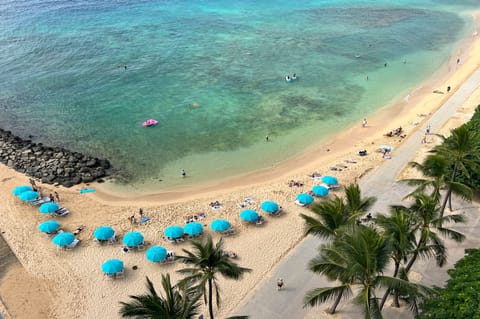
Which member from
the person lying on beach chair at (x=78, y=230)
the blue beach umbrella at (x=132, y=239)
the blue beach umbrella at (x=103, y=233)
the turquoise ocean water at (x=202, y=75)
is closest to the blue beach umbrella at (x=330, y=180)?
the turquoise ocean water at (x=202, y=75)

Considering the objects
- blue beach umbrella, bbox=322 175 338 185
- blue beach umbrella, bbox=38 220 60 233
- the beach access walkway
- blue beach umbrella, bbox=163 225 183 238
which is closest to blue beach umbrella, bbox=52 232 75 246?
blue beach umbrella, bbox=38 220 60 233

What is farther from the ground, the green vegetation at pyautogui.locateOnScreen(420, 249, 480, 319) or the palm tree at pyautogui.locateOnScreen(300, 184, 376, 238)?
the palm tree at pyautogui.locateOnScreen(300, 184, 376, 238)

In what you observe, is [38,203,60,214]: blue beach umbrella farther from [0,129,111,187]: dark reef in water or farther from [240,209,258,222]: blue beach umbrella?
[240,209,258,222]: blue beach umbrella

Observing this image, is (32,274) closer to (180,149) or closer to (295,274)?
(295,274)

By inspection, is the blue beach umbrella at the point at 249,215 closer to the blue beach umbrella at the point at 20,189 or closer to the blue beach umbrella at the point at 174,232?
the blue beach umbrella at the point at 174,232

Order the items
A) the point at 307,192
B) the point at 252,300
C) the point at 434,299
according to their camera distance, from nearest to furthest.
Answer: the point at 434,299 → the point at 252,300 → the point at 307,192

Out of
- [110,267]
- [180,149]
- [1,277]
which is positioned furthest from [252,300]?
[180,149]
